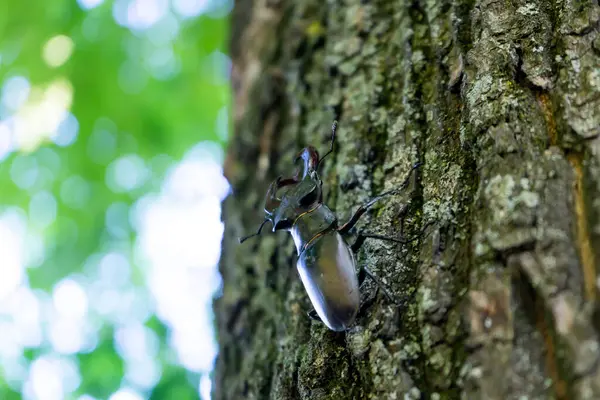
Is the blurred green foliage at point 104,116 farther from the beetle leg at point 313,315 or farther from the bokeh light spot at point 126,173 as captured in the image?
the beetle leg at point 313,315

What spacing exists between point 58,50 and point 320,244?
3239 millimetres

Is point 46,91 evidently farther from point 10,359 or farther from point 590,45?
point 590,45

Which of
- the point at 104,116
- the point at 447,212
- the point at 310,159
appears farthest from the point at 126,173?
the point at 447,212

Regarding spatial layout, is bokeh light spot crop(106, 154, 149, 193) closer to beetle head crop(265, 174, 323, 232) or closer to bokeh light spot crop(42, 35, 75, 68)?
bokeh light spot crop(42, 35, 75, 68)

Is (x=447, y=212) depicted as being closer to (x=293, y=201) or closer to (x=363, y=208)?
(x=363, y=208)

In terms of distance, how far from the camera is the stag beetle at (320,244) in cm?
142

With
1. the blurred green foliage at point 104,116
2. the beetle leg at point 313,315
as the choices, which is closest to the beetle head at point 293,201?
the beetle leg at point 313,315

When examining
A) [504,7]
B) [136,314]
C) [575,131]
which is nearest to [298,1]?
[504,7]

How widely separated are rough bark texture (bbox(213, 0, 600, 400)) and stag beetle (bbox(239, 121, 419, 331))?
2.6 inches

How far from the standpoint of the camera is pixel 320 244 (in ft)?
5.17

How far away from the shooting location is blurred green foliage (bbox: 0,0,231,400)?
3.81m

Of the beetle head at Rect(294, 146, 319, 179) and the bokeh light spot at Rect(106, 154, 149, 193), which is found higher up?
the bokeh light spot at Rect(106, 154, 149, 193)

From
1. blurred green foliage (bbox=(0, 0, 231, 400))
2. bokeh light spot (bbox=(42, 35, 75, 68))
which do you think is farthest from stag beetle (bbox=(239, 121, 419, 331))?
bokeh light spot (bbox=(42, 35, 75, 68))

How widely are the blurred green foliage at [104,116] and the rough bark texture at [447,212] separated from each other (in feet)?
5.38
